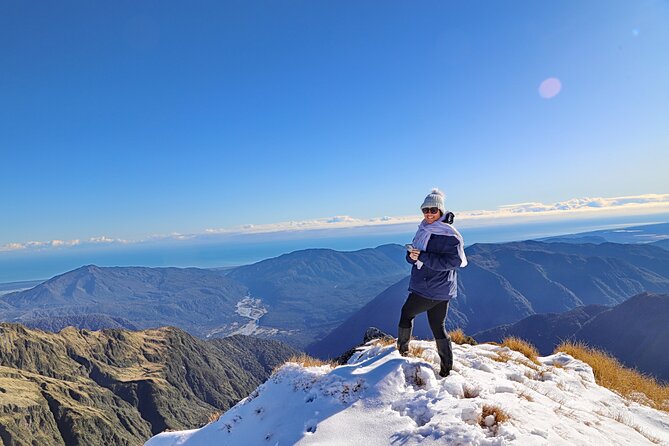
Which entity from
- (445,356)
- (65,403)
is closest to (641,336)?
(445,356)

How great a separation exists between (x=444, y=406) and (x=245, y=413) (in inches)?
179

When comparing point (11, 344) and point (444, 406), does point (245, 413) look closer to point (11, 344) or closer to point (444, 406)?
point (444, 406)

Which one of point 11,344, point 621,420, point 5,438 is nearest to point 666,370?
point 621,420

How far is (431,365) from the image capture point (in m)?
7.89

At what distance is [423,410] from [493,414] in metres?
1.19

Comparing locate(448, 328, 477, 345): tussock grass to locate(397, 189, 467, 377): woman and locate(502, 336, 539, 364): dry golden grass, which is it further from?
locate(397, 189, 467, 377): woman

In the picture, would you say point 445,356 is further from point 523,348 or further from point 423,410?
point 523,348

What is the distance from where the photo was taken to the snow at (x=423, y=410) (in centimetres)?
567

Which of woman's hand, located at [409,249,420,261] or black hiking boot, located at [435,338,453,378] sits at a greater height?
woman's hand, located at [409,249,420,261]

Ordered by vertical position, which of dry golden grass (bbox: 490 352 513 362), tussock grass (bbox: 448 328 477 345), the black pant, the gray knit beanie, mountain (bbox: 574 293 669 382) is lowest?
mountain (bbox: 574 293 669 382)

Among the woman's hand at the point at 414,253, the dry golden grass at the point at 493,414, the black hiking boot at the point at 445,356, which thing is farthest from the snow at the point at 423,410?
the woman's hand at the point at 414,253

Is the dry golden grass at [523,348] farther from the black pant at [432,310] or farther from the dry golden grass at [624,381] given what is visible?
the black pant at [432,310]

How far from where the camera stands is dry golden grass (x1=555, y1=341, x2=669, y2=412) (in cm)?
1021

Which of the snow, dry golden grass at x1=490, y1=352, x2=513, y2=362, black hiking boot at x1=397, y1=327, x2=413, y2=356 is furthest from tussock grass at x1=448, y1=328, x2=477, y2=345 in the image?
black hiking boot at x1=397, y1=327, x2=413, y2=356
